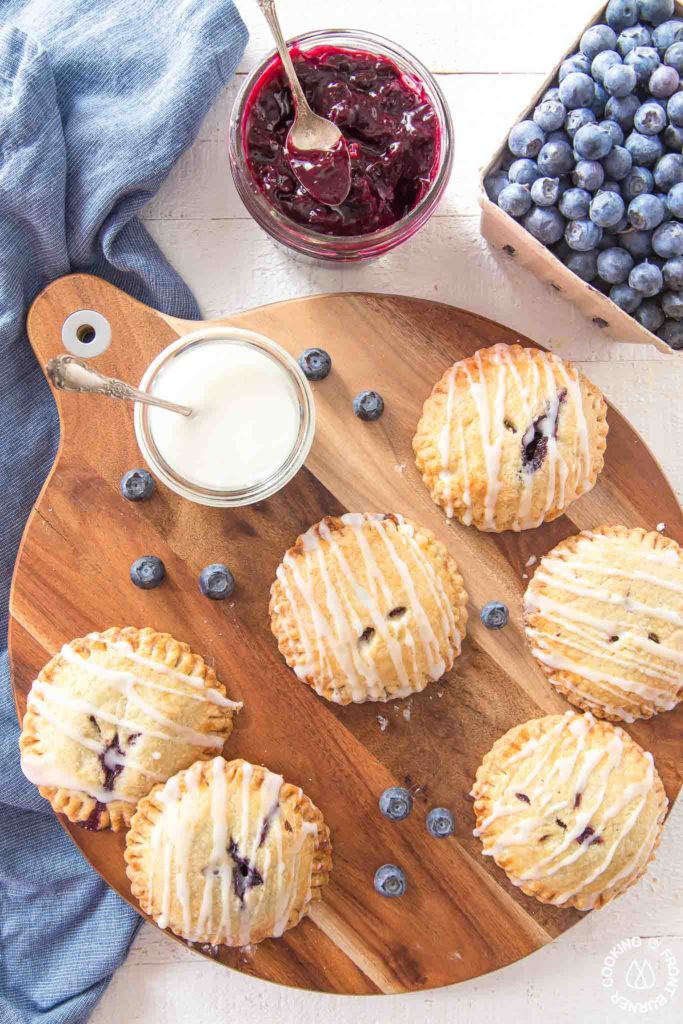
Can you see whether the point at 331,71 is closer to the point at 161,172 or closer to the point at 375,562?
the point at 161,172

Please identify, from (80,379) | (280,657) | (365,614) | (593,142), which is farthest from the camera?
(280,657)

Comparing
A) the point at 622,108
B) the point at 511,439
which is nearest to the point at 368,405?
the point at 511,439

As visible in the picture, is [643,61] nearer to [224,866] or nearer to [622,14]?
[622,14]

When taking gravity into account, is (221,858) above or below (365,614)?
below

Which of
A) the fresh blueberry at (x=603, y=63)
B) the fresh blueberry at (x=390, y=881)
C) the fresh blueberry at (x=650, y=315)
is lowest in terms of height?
the fresh blueberry at (x=390, y=881)

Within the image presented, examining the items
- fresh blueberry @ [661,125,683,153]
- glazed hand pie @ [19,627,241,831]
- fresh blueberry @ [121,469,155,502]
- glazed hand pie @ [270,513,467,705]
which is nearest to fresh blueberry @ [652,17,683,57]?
fresh blueberry @ [661,125,683,153]

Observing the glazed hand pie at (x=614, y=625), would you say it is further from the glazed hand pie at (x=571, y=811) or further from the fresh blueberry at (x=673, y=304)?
the fresh blueberry at (x=673, y=304)

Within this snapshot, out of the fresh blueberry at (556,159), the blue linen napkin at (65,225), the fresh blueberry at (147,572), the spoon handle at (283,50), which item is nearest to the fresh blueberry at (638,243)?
the fresh blueberry at (556,159)
